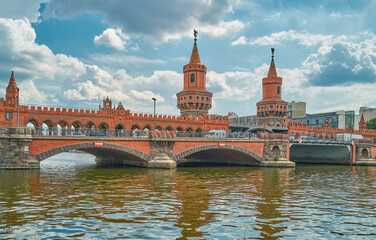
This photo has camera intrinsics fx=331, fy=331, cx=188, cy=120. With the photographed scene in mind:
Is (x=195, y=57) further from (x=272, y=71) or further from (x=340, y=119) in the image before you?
(x=340, y=119)

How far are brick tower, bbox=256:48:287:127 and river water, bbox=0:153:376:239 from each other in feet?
186

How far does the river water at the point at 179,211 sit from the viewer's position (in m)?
13.9

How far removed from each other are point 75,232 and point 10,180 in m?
17.2

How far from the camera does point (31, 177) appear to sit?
97.5 feet

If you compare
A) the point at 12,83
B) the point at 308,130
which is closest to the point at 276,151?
the point at 308,130

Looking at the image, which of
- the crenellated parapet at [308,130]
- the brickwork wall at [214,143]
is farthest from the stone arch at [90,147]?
the crenellated parapet at [308,130]

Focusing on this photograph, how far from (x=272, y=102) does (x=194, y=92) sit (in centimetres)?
2268

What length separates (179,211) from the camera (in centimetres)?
1773

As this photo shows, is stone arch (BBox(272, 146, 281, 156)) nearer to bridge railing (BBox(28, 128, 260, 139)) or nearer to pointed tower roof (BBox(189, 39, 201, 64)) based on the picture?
bridge railing (BBox(28, 128, 260, 139))

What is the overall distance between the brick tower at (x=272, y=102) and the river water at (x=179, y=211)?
56.6 m

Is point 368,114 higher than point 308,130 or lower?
higher

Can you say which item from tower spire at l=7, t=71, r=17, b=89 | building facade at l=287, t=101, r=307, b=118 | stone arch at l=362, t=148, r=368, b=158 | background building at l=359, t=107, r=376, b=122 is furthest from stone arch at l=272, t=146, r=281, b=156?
background building at l=359, t=107, r=376, b=122

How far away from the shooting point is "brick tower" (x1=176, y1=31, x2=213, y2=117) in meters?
73.5

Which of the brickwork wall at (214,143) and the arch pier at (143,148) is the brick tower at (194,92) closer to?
the arch pier at (143,148)
